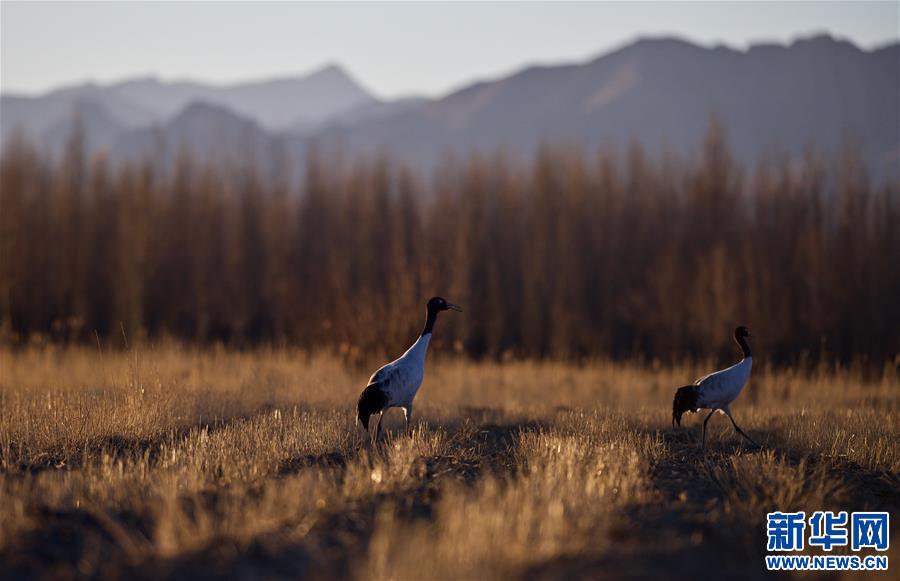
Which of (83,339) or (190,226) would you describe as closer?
(83,339)

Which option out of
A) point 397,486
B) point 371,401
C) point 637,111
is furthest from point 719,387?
point 637,111

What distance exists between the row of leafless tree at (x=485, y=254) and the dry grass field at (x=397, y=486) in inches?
280

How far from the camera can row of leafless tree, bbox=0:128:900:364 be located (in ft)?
60.8

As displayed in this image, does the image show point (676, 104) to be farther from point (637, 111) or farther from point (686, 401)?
point (686, 401)

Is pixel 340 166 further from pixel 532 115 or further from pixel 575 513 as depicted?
pixel 532 115

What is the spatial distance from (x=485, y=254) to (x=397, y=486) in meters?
15.8

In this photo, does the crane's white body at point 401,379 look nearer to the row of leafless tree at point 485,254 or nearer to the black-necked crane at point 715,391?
the black-necked crane at point 715,391

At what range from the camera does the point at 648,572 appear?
4.66 meters

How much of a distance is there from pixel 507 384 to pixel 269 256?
10744mm

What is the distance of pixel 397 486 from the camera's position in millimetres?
6336

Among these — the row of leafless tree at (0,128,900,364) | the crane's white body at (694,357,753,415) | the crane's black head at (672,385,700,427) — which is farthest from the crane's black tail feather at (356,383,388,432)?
the row of leafless tree at (0,128,900,364)

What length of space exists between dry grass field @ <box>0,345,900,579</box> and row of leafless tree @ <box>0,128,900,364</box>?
23.3ft

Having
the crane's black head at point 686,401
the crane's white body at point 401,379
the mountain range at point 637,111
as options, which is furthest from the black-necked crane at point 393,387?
the mountain range at point 637,111

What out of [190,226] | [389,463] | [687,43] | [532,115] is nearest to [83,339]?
[190,226]
